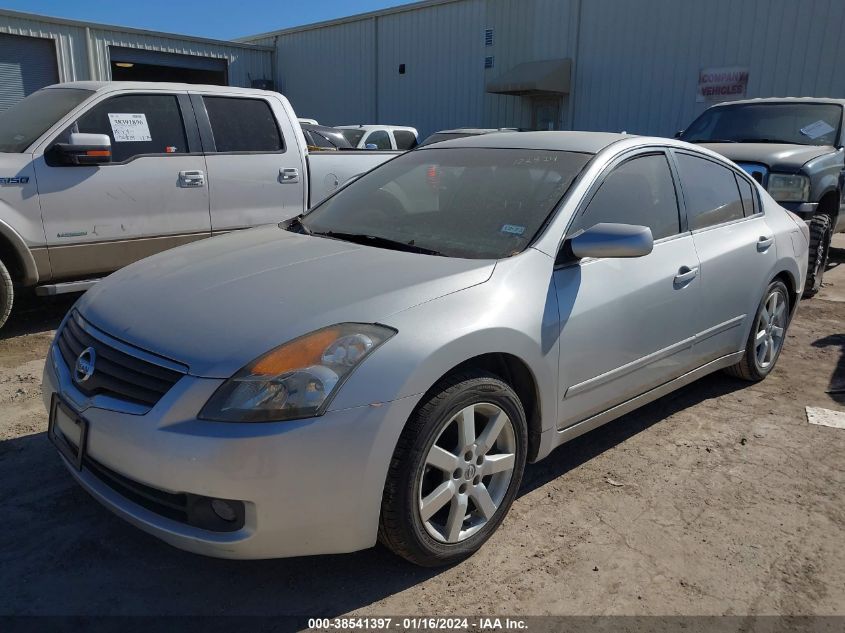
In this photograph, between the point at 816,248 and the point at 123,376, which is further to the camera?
the point at 816,248

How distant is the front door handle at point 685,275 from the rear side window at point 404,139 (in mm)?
10904

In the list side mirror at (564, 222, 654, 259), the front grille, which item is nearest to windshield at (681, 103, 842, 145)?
side mirror at (564, 222, 654, 259)

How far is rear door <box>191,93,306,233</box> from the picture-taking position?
5.95m

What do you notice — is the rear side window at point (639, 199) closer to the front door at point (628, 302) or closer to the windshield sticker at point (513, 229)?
the front door at point (628, 302)

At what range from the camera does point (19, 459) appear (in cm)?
336

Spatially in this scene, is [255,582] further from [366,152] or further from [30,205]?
[366,152]

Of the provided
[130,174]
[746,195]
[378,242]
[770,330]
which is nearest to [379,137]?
[130,174]

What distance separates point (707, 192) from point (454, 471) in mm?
2479

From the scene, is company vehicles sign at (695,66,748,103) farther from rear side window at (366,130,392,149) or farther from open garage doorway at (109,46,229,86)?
open garage doorway at (109,46,229,86)

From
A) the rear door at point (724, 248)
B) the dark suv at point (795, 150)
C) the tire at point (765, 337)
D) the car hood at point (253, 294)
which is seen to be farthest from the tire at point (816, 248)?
the car hood at point (253, 294)

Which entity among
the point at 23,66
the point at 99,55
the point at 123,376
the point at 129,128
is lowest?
the point at 123,376

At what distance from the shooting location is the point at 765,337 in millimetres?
4617

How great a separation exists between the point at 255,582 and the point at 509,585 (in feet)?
3.06

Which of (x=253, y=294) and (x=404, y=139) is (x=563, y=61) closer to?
(x=404, y=139)
